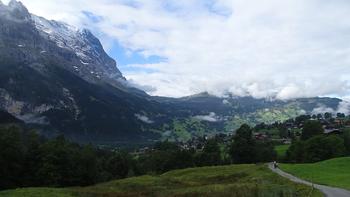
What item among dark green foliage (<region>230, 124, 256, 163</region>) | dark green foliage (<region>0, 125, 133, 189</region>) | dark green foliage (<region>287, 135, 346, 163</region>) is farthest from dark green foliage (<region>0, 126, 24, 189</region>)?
dark green foliage (<region>287, 135, 346, 163</region>)

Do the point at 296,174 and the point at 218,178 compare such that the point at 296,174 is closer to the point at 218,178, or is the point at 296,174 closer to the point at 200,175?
the point at 218,178

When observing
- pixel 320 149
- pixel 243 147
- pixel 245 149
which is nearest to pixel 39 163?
pixel 243 147

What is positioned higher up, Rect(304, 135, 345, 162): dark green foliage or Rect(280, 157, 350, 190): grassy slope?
Rect(304, 135, 345, 162): dark green foliage

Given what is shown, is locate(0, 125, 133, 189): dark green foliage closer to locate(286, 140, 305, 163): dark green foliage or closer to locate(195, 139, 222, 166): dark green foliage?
locate(195, 139, 222, 166): dark green foliage

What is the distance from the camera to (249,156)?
176500 mm

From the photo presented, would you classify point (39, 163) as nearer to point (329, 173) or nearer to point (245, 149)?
point (329, 173)

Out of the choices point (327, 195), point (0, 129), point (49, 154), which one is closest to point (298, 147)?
point (49, 154)

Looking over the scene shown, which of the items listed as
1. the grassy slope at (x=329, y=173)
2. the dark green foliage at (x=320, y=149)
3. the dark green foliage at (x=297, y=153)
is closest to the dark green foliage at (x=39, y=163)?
the grassy slope at (x=329, y=173)

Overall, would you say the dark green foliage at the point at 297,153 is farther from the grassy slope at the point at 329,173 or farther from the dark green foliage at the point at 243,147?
the grassy slope at the point at 329,173

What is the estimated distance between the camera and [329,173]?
85125 millimetres

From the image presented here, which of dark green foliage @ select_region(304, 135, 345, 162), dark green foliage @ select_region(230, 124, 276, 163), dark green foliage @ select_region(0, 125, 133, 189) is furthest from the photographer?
dark green foliage @ select_region(230, 124, 276, 163)

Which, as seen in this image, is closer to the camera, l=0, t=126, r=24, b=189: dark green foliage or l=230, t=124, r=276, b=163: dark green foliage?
l=0, t=126, r=24, b=189: dark green foliage

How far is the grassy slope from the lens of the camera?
7054cm

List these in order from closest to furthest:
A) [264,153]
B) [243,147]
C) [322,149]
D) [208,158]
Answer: [322,149], [243,147], [264,153], [208,158]
